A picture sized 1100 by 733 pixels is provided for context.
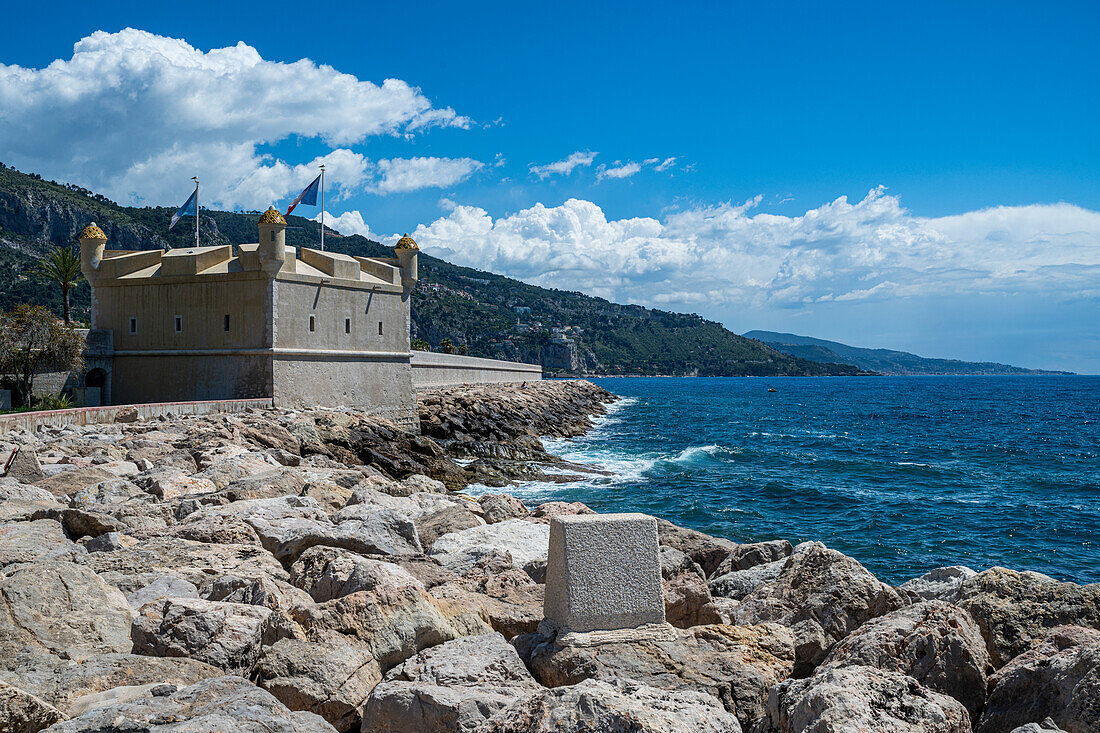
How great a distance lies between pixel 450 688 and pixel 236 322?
879 inches

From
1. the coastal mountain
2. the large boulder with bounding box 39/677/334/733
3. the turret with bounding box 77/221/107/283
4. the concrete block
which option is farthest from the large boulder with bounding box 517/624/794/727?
the coastal mountain

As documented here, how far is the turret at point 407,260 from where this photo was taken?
2855 centimetres

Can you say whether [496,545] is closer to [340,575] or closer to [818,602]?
[340,575]

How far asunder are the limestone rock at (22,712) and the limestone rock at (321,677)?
46.4 inches

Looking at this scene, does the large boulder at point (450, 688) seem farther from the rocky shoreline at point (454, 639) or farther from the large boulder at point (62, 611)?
the large boulder at point (62, 611)

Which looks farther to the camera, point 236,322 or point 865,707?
point 236,322

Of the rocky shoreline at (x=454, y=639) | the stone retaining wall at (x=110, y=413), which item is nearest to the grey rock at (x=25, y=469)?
the rocky shoreline at (x=454, y=639)

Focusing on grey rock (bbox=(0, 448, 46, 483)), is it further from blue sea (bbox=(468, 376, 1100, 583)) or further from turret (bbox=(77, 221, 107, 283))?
turret (bbox=(77, 221, 107, 283))

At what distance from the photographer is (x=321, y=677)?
4.58 meters

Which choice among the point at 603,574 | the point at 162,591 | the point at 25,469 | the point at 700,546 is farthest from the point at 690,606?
the point at 25,469

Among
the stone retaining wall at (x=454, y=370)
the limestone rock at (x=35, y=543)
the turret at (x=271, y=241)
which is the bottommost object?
the limestone rock at (x=35, y=543)

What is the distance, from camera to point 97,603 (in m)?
4.98

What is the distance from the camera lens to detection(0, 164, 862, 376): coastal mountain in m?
74.6

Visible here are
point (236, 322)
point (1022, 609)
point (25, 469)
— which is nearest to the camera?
point (1022, 609)
